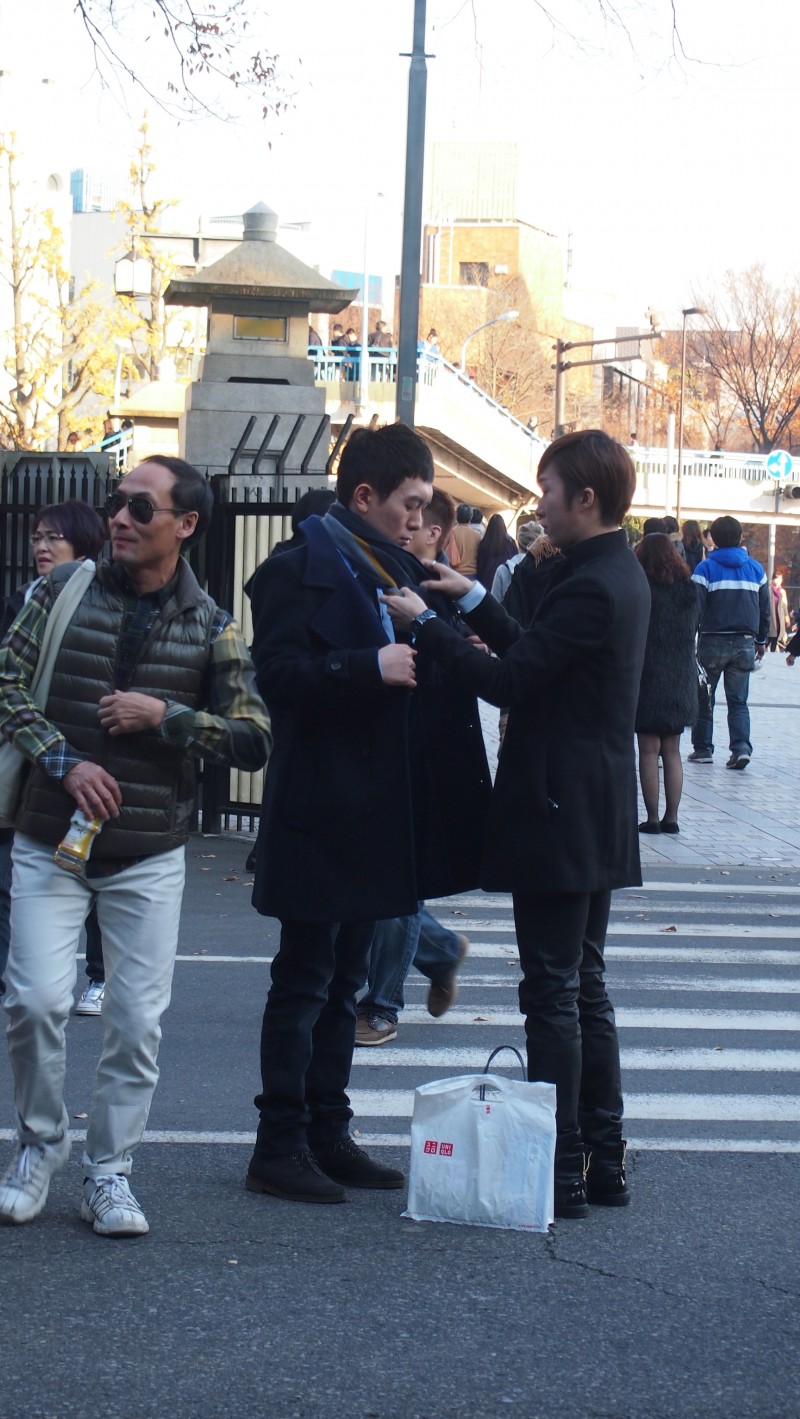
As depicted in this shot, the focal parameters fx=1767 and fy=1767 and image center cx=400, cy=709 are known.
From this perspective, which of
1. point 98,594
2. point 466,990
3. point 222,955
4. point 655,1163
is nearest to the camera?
point 98,594

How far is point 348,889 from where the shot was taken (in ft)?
14.5

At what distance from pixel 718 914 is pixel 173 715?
5889 millimetres

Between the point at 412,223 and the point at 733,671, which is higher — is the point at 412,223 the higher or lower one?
the higher one

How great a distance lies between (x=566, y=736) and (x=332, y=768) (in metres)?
0.60

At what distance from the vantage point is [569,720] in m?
4.44

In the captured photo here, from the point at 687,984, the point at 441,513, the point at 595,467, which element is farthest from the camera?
the point at 687,984

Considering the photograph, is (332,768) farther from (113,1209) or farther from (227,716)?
(113,1209)

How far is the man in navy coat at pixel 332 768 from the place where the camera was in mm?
4441

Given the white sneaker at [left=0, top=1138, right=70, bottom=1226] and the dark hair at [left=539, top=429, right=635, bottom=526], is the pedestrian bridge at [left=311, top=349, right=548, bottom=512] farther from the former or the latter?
the white sneaker at [left=0, top=1138, right=70, bottom=1226]

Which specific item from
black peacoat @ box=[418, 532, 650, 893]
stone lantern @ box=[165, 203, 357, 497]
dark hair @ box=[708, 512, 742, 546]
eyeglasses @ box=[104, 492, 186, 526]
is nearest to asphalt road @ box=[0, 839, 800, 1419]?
black peacoat @ box=[418, 532, 650, 893]

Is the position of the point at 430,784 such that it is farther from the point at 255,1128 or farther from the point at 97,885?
the point at 255,1128

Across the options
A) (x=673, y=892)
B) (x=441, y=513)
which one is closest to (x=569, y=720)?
(x=441, y=513)

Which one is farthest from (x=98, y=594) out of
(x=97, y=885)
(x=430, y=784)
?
(x=430, y=784)

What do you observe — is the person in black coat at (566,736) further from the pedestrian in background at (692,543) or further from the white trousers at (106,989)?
the pedestrian in background at (692,543)
